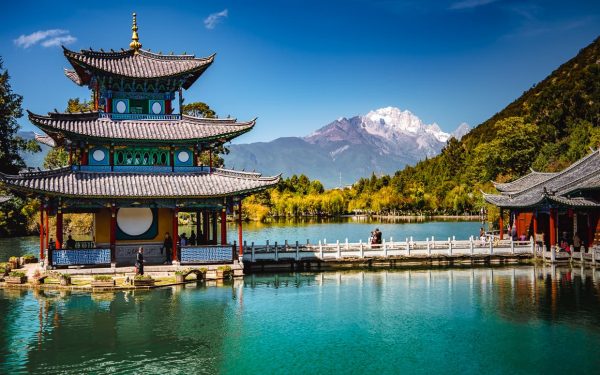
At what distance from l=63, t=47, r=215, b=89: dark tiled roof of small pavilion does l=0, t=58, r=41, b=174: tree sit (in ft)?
96.6

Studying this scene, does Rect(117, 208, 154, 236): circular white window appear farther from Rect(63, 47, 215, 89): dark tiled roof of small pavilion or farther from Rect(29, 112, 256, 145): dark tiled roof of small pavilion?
Rect(63, 47, 215, 89): dark tiled roof of small pavilion

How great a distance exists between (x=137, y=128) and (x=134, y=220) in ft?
15.6

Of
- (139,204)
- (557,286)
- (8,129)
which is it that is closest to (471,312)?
(557,286)

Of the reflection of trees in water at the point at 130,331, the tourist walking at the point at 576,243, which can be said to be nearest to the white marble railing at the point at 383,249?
the tourist walking at the point at 576,243

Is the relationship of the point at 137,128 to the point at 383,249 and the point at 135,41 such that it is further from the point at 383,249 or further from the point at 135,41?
the point at 383,249

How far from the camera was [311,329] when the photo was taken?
1875cm

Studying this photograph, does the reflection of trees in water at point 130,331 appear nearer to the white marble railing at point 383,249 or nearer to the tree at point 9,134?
the white marble railing at point 383,249

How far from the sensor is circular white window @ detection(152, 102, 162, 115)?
101 feet

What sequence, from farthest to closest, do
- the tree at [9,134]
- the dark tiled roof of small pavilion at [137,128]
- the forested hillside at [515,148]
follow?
the forested hillside at [515,148] < the tree at [9,134] < the dark tiled roof of small pavilion at [137,128]

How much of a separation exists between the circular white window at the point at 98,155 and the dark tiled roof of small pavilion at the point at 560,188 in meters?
23.9

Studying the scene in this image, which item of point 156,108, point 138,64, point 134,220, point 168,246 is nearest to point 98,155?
point 134,220

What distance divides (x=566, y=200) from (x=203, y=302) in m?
21.6

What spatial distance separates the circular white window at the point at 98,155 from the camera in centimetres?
2892

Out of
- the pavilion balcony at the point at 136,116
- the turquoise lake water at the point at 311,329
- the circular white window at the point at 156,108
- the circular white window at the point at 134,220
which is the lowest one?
the turquoise lake water at the point at 311,329
